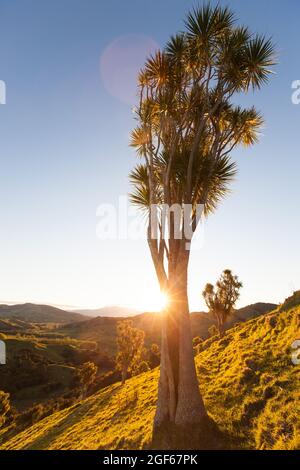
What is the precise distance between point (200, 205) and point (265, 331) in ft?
44.1

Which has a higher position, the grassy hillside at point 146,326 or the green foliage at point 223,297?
the green foliage at point 223,297

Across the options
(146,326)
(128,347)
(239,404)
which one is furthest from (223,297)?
(146,326)

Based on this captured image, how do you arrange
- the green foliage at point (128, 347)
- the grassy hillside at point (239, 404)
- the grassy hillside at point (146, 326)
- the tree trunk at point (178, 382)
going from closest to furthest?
1. the grassy hillside at point (239, 404)
2. the tree trunk at point (178, 382)
3. the green foliage at point (128, 347)
4. the grassy hillside at point (146, 326)

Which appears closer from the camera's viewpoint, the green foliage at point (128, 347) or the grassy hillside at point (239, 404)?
the grassy hillside at point (239, 404)

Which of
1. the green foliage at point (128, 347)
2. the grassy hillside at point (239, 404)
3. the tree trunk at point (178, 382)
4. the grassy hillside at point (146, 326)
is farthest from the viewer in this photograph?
the grassy hillside at point (146, 326)

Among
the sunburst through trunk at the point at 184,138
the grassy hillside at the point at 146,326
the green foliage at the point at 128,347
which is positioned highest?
the sunburst through trunk at the point at 184,138

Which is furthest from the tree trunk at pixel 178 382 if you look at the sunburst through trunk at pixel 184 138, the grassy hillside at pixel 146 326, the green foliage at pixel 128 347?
the grassy hillside at pixel 146 326

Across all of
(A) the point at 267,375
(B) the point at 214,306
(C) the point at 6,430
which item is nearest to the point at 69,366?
(C) the point at 6,430

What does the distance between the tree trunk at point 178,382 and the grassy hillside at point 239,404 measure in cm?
92

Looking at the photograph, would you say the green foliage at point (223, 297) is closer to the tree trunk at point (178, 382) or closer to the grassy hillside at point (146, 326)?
the tree trunk at point (178, 382)

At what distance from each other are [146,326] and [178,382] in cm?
12202

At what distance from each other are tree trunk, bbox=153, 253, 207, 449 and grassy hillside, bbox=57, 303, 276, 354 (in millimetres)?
86214

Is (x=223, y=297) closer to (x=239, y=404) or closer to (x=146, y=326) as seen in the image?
(x=239, y=404)

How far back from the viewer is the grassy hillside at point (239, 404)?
11.1m
